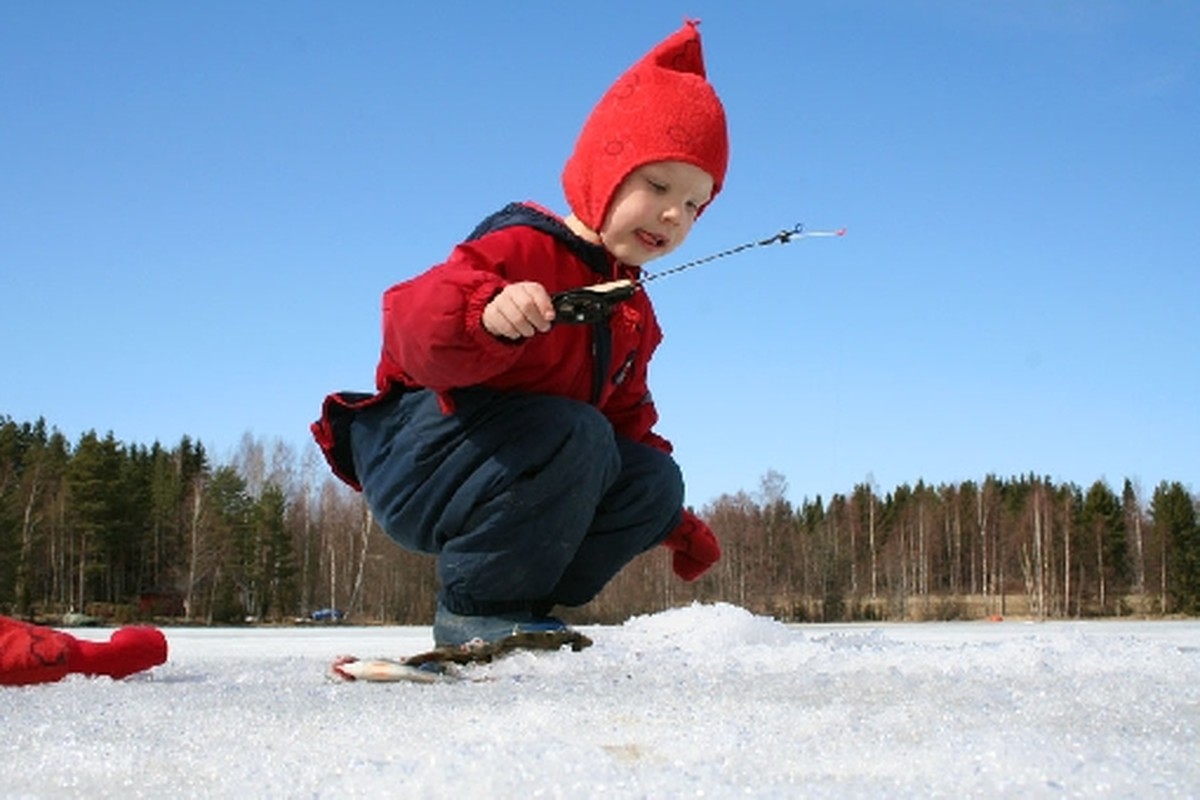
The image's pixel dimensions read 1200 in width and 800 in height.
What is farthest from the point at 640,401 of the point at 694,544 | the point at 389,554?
the point at 389,554

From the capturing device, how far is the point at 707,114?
2.30 meters

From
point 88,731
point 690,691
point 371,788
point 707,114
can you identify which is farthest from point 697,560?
point 371,788

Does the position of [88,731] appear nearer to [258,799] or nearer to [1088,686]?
[258,799]

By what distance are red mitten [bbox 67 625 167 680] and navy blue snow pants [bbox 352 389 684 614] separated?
506 millimetres

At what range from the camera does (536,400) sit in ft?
7.06

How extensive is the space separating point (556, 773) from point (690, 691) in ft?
1.89

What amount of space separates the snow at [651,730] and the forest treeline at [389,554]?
2849 cm

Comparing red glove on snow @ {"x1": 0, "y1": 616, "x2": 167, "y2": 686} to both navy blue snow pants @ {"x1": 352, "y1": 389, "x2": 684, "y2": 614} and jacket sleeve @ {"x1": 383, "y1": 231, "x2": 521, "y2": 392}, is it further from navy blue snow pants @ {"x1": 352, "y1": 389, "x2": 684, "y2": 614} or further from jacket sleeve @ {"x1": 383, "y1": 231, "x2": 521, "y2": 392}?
jacket sleeve @ {"x1": 383, "y1": 231, "x2": 521, "y2": 392}

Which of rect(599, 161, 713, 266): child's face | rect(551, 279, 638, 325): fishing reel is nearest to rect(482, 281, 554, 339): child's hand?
rect(551, 279, 638, 325): fishing reel

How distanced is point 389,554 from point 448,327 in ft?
108

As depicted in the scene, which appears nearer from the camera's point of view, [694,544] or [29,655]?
[29,655]

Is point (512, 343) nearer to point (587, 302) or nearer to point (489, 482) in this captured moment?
point (587, 302)

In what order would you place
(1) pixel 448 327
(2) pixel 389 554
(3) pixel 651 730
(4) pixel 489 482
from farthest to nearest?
(2) pixel 389 554 → (4) pixel 489 482 → (1) pixel 448 327 → (3) pixel 651 730

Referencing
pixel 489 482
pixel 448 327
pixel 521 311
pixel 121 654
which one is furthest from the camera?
pixel 489 482
